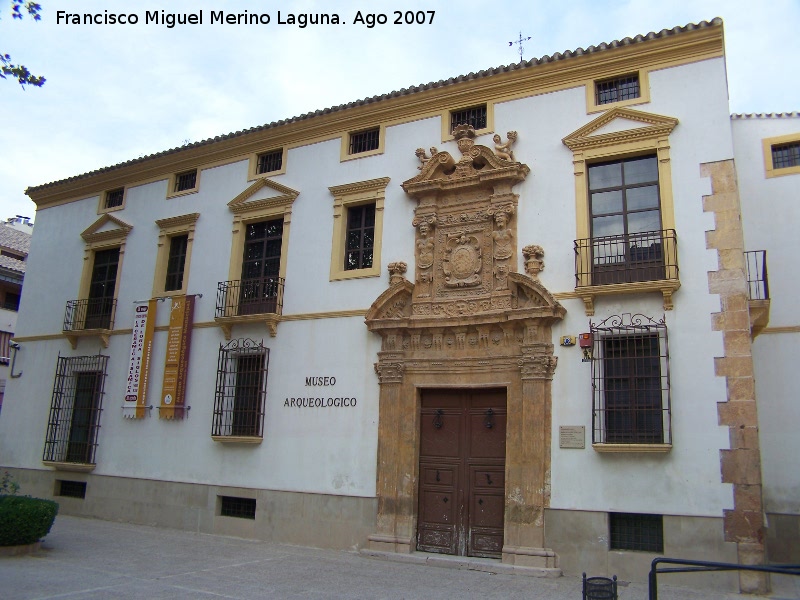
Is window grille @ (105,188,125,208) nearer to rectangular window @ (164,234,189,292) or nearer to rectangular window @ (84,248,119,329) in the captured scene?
rectangular window @ (84,248,119,329)

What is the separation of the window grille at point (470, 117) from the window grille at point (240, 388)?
6.15 metres

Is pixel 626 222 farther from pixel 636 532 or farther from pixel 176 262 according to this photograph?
pixel 176 262

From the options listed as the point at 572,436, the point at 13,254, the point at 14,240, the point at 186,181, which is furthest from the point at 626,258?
the point at 14,240

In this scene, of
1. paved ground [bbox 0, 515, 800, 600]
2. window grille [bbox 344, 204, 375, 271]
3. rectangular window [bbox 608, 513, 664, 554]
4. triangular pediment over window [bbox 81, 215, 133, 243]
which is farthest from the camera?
triangular pediment over window [bbox 81, 215, 133, 243]

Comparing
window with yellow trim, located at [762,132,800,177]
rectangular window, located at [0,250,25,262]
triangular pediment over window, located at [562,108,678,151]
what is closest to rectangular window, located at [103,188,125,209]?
rectangular window, located at [0,250,25,262]

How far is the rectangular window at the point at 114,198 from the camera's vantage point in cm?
1863

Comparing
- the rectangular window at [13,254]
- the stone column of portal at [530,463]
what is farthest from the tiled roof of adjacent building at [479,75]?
the rectangular window at [13,254]

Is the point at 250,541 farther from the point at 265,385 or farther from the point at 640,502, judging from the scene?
the point at 640,502

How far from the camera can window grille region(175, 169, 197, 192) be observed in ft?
56.9

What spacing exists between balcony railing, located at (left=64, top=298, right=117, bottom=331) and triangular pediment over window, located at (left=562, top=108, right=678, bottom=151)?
38.9 feet

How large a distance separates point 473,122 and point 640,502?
7617 millimetres

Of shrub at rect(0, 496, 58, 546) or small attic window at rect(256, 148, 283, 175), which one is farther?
small attic window at rect(256, 148, 283, 175)

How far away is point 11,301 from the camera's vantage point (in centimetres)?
2430

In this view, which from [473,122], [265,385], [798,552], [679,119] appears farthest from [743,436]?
[265,385]
